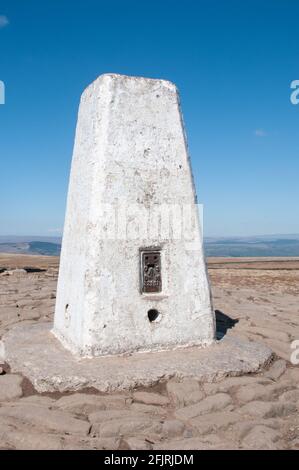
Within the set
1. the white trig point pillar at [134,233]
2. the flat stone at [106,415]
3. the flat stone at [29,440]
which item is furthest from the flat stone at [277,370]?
the flat stone at [29,440]

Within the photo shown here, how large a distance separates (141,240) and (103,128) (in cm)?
157

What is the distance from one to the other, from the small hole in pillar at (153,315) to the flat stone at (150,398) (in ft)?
3.97

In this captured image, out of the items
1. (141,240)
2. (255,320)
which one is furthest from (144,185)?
(255,320)

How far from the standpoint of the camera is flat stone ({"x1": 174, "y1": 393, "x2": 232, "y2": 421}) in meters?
4.65

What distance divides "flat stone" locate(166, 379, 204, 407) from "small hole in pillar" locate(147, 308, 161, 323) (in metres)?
0.99

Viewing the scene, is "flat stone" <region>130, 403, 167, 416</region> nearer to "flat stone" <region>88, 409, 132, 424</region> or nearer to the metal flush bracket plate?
"flat stone" <region>88, 409, 132, 424</region>

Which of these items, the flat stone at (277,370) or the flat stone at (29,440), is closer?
the flat stone at (29,440)

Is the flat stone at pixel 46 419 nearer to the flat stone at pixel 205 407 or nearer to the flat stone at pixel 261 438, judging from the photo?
the flat stone at pixel 205 407

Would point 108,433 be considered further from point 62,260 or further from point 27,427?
point 62,260

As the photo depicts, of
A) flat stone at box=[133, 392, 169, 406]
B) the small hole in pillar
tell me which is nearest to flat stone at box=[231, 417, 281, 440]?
flat stone at box=[133, 392, 169, 406]

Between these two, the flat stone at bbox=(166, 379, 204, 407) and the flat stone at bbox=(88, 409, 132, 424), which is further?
the flat stone at bbox=(166, 379, 204, 407)

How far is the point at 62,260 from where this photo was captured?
6.95 meters

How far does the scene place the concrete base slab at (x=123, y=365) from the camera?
5066mm

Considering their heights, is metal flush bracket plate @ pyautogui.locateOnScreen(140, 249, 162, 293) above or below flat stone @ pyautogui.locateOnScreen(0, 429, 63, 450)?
above
